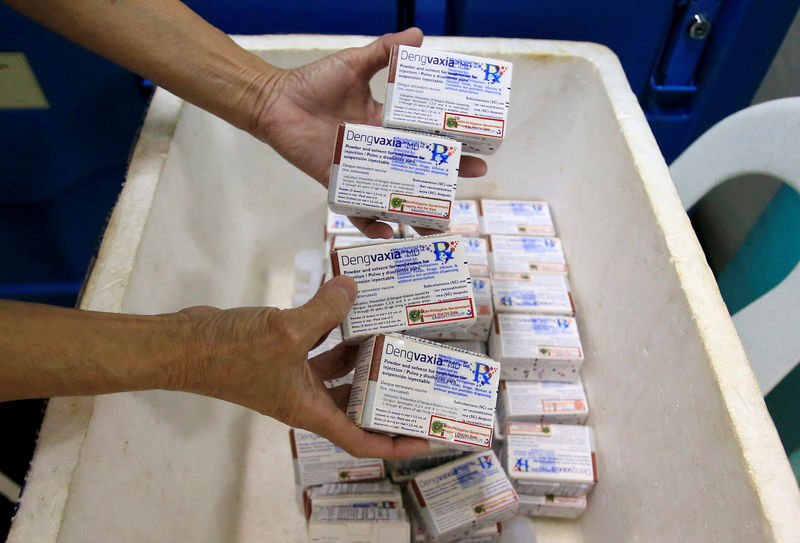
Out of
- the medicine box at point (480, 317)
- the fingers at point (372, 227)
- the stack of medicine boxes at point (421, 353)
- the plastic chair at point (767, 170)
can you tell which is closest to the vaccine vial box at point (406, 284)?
the stack of medicine boxes at point (421, 353)

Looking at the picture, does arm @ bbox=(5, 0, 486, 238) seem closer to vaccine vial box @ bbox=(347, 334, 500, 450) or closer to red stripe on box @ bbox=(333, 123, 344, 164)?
red stripe on box @ bbox=(333, 123, 344, 164)

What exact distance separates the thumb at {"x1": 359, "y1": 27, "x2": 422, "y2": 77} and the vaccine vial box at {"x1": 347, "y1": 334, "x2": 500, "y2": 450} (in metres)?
0.49

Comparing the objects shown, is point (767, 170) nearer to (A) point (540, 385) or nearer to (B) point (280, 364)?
(A) point (540, 385)

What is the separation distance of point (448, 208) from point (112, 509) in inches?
24.3

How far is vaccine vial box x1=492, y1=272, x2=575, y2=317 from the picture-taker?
1.11 meters

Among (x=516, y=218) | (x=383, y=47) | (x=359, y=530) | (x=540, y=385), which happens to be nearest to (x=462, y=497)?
(x=359, y=530)

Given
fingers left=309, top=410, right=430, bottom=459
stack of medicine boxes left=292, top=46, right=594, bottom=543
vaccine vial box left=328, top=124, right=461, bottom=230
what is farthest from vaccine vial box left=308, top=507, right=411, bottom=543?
vaccine vial box left=328, top=124, right=461, bottom=230

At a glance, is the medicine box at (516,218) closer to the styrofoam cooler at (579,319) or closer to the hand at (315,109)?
the styrofoam cooler at (579,319)

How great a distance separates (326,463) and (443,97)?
0.66 metres

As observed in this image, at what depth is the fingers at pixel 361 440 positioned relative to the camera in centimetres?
74

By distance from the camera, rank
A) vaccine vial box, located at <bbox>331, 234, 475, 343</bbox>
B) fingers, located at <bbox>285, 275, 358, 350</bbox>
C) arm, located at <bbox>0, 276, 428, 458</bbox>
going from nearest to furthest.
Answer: arm, located at <bbox>0, 276, 428, 458</bbox>, fingers, located at <bbox>285, 275, 358, 350</bbox>, vaccine vial box, located at <bbox>331, 234, 475, 343</bbox>

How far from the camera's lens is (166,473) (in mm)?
836

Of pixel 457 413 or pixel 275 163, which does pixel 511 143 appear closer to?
pixel 275 163

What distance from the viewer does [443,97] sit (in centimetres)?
84
